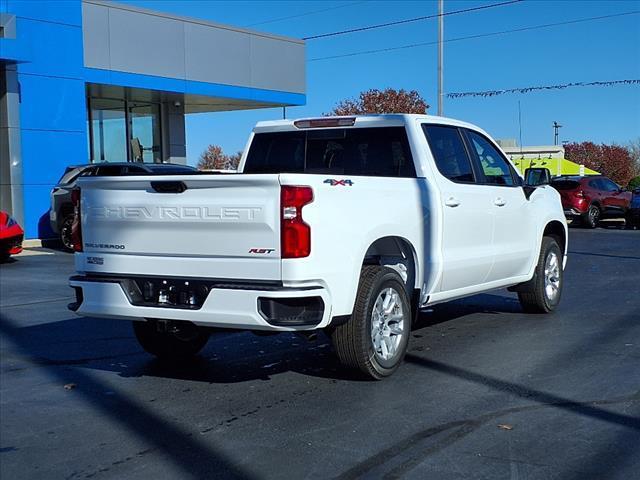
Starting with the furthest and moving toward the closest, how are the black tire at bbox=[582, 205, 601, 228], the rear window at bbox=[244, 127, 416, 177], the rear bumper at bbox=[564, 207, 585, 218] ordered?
the black tire at bbox=[582, 205, 601, 228]
the rear bumper at bbox=[564, 207, 585, 218]
the rear window at bbox=[244, 127, 416, 177]

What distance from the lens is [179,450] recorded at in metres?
4.72

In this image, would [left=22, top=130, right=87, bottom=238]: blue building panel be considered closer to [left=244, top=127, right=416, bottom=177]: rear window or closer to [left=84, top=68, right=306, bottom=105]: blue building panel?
[left=84, top=68, right=306, bottom=105]: blue building panel

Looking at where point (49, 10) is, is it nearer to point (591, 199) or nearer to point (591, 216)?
point (591, 199)

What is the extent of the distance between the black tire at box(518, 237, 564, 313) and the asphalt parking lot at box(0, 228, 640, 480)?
168mm

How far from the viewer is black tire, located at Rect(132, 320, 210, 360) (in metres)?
6.93

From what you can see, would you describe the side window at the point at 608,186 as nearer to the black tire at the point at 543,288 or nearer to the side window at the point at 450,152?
the black tire at the point at 543,288

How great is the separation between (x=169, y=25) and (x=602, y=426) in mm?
19726

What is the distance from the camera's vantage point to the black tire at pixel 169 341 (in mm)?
6926

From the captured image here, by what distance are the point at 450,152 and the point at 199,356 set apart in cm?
299

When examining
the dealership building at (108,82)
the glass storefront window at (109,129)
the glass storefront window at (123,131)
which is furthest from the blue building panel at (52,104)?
the glass storefront window at (109,129)

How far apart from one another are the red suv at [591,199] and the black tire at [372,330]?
63.2 feet

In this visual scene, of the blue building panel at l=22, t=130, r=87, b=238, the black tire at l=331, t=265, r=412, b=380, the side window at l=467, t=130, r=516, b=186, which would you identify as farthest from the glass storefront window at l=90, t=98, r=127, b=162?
the black tire at l=331, t=265, r=412, b=380

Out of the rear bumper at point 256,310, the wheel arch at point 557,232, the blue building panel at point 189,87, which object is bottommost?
the rear bumper at point 256,310

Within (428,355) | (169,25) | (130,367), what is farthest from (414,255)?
(169,25)
